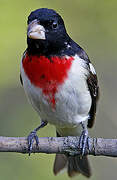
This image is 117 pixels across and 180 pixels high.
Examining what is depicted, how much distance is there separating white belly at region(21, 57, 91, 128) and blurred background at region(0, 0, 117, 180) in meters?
1.40

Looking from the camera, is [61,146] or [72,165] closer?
[61,146]

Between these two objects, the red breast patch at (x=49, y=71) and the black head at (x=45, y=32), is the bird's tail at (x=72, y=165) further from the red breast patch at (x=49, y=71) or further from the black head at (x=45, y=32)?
the black head at (x=45, y=32)

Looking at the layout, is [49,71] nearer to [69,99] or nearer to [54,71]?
[54,71]

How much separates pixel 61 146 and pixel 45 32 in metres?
1.18

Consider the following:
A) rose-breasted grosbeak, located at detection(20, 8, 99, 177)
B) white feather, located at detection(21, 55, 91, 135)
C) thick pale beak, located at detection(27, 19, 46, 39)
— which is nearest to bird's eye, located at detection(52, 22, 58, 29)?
rose-breasted grosbeak, located at detection(20, 8, 99, 177)

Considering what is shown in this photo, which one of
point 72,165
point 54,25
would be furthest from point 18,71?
point 54,25

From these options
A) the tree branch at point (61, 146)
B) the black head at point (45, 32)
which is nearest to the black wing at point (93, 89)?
the black head at point (45, 32)

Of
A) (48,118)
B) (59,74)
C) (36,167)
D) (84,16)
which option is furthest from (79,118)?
(84,16)

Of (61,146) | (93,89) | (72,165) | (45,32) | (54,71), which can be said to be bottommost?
(72,165)

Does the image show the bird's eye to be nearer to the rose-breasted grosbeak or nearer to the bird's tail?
the rose-breasted grosbeak

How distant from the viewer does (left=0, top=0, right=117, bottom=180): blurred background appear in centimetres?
648

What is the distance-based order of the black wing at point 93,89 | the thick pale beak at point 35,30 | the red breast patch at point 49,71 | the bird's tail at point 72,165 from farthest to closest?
the bird's tail at point 72,165
the black wing at point 93,89
the red breast patch at point 49,71
the thick pale beak at point 35,30

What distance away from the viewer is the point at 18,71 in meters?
6.76

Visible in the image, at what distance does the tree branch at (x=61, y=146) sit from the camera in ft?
14.9
